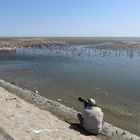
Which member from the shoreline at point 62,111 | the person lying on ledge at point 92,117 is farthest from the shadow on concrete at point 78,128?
the shoreline at point 62,111

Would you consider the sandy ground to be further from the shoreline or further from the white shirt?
the shoreline

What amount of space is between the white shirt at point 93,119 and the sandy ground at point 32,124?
15.5 inches

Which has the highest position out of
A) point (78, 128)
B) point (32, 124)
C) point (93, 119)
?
point (93, 119)

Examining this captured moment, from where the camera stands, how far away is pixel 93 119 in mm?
10969

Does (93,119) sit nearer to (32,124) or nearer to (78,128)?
(78,128)

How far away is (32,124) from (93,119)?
7.85 ft

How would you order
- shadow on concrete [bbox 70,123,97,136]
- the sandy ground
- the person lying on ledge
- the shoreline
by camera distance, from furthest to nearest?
the shoreline < shadow on concrete [bbox 70,123,97,136] < the person lying on ledge < the sandy ground

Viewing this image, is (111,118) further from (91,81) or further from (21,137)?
(91,81)

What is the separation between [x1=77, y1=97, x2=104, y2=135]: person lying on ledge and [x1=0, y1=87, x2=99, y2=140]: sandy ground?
0.39 meters

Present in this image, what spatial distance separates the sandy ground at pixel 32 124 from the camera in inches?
406

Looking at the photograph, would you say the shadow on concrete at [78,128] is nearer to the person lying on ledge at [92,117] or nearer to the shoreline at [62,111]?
the person lying on ledge at [92,117]

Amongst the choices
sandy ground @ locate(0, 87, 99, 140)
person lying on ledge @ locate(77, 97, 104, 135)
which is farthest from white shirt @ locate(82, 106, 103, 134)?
sandy ground @ locate(0, 87, 99, 140)

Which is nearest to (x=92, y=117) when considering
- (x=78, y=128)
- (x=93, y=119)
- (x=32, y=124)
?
(x=93, y=119)

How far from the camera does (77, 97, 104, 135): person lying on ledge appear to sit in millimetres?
10938
